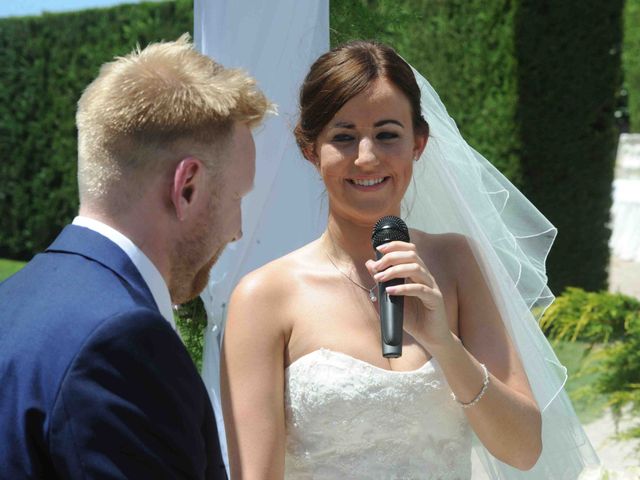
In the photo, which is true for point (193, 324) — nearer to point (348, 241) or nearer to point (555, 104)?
point (348, 241)

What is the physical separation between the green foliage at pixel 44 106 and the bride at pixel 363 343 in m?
10.2

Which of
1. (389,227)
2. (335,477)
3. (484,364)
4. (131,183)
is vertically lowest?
(335,477)

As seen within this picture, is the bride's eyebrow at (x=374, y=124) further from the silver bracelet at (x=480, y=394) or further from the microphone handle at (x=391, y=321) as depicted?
the silver bracelet at (x=480, y=394)

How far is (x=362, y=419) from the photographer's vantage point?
235 centimetres

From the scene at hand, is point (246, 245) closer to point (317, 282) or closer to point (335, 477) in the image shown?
point (317, 282)

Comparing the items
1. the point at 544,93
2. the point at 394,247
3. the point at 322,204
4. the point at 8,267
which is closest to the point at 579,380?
the point at 544,93

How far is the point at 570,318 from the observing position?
15.3 ft

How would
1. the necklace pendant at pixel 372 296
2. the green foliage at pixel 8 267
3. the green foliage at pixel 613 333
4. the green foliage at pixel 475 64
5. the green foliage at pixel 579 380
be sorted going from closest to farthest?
the necklace pendant at pixel 372 296 → the green foliage at pixel 613 333 → the green foliage at pixel 579 380 → the green foliage at pixel 475 64 → the green foliage at pixel 8 267

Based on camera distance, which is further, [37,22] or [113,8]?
[37,22]

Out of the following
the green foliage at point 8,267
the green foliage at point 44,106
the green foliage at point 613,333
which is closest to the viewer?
the green foliage at point 613,333

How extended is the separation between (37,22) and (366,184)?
11.7m

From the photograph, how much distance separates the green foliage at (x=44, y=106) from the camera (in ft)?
40.9

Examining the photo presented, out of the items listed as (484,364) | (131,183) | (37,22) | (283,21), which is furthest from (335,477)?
(37,22)

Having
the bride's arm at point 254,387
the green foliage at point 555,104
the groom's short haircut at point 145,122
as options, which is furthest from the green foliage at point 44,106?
the groom's short haircut at point 145,122
